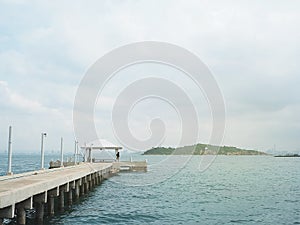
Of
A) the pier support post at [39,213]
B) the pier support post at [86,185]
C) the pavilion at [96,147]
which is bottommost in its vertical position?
the pier support post at [39,213]

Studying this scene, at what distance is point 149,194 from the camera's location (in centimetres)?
3716

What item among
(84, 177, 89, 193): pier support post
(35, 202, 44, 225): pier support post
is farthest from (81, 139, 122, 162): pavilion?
(35, 202, 44, 225): pier support post

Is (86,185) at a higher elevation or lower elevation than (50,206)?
higher

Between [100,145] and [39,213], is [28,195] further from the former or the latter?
[100,145]

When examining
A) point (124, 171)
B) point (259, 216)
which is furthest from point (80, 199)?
point (124, 171)

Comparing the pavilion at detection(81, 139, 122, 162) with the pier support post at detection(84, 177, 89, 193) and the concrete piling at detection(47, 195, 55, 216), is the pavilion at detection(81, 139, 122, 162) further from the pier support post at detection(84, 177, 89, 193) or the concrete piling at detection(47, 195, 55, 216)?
the concrete piling at detection(47, 195, 55, 216)

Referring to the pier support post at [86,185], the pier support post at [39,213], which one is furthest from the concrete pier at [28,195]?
the pier support post at [86,185]

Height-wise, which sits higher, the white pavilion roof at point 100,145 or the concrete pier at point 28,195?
the white pavilion roof at point 100,145

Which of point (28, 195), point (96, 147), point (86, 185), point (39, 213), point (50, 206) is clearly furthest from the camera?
point (96, 147)

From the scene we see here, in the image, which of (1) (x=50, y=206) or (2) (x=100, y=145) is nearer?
(1) (x=50, y=206)

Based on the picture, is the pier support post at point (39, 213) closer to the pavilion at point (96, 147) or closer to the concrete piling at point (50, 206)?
the concrete piling at point (50, 206)

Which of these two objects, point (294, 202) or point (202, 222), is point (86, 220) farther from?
point (294, 202)

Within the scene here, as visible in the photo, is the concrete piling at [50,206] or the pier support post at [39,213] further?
the concrete piling at [50,206]

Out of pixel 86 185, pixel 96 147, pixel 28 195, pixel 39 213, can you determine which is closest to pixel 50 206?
pixel 39 213
